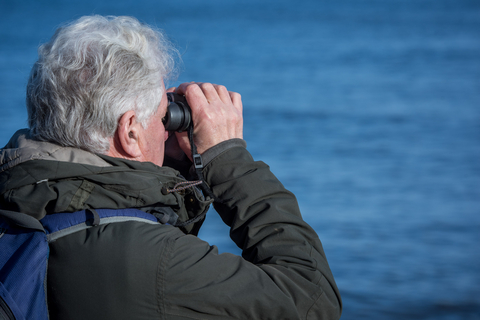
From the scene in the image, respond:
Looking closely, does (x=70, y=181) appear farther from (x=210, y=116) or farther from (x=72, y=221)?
(x=210, y=116)

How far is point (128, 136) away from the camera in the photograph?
4.92 ft

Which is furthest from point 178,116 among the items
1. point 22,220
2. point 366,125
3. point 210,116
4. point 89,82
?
point 366,125

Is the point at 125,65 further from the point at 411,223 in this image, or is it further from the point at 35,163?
the point at 411,223

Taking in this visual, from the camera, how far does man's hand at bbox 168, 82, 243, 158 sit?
166 cm

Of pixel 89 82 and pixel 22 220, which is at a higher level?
pixel 89 82

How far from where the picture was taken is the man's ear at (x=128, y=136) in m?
1.46

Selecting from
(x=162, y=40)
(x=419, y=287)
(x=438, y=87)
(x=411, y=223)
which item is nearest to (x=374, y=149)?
(x=411, y=223)

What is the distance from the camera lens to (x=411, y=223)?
5398 millimetres

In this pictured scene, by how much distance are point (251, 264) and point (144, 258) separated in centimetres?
28

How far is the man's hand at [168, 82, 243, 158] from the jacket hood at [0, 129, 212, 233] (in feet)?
0.88

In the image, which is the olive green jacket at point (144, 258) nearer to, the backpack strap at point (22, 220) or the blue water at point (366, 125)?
the backpack strap at point (22, 220)

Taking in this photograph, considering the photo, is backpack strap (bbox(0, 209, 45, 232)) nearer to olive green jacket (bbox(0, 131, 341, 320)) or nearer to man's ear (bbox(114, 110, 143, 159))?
olive green jacket (bbox(0, 131, 341, 320))

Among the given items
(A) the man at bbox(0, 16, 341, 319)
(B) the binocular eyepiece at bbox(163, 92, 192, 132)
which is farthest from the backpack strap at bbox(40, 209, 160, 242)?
(B) the binocular eyepiece at bbox(163, 92, 192, 132)

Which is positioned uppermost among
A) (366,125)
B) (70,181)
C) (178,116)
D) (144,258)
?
(366,125)
